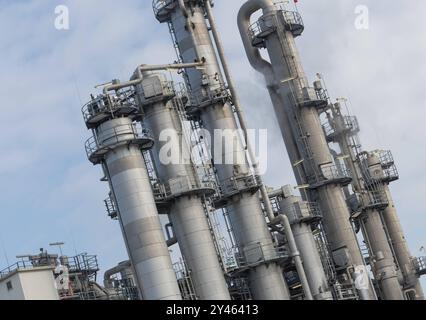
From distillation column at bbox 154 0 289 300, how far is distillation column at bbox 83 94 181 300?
752 centimetres

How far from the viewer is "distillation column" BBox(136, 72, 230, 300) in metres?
46.7

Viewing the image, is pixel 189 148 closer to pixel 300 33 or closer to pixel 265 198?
pixel 265 198

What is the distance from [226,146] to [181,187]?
6.36 meters

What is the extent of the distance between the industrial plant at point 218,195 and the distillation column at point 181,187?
0.07 metres

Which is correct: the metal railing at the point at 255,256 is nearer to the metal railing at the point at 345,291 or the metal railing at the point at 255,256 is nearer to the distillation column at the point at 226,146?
the distillation column at the point at 226,146

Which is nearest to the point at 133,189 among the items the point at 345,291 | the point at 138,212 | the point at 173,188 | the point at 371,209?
the point at 138,212

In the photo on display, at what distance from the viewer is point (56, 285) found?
4288 cm

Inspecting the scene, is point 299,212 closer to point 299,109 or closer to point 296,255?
point 296,255

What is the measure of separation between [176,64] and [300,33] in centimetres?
1355

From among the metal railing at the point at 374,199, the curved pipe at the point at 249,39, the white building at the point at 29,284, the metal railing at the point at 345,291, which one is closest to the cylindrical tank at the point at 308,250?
the metal railing at the point at 345,291

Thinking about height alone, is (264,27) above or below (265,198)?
above

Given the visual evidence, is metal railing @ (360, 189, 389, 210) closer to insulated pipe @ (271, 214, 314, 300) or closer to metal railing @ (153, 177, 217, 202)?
insulated pipe @ (271, 214, 314, 300)
